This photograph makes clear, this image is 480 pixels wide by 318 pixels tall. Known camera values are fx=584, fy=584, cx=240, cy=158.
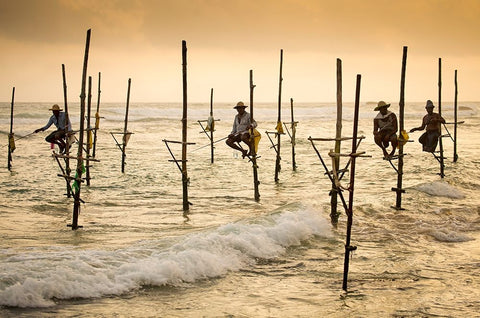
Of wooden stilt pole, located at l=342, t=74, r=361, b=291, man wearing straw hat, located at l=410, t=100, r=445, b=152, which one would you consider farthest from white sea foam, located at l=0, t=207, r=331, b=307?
man wearing straw hat, located at l=410, t=100, r=445, b=152

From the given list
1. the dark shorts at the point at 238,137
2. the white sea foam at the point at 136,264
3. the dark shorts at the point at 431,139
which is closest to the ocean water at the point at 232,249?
the white sea foam at the point at 136,264

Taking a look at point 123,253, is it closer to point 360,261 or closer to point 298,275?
point 298,275

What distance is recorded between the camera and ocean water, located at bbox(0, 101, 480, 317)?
6188mm

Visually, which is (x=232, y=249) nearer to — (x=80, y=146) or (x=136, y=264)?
(x=136, y=264)

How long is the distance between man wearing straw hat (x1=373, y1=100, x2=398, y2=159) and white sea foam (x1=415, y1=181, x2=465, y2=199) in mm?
2891

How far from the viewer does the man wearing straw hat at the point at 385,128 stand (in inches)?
449

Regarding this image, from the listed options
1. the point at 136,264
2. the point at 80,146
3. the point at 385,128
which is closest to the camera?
the point at 136,264

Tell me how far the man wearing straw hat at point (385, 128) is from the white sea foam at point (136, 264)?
10.1ft

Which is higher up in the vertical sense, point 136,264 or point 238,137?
point 238,137

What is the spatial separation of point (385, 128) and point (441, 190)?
132 inches


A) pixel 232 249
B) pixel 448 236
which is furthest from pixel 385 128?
pixel 232 249

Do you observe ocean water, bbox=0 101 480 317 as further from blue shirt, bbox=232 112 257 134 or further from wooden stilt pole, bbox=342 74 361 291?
blue shirt, bbox=232 112 257 134

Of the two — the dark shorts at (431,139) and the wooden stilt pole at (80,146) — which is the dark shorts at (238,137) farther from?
the dark shorts at (431,139)

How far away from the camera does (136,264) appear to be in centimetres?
713
